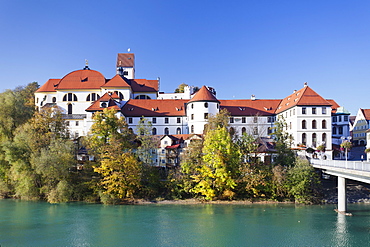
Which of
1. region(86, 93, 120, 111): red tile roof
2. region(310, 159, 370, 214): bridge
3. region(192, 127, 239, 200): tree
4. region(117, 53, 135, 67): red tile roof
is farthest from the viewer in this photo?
region(117, 53, 135, 67): red tile roof


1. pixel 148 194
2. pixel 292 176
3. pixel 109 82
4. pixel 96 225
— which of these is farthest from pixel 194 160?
pixel 109 82

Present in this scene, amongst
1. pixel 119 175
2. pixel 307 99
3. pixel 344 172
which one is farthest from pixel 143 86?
pixel 344 172

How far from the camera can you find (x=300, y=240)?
23875 mm

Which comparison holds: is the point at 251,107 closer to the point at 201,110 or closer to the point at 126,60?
the point at 201,110

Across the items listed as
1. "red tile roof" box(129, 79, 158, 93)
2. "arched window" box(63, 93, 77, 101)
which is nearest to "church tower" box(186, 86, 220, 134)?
"red tile roof" box(129, 79, 158, 93)

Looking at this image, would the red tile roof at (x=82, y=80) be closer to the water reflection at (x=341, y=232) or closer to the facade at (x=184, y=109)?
the facade at (x=184, y=109)

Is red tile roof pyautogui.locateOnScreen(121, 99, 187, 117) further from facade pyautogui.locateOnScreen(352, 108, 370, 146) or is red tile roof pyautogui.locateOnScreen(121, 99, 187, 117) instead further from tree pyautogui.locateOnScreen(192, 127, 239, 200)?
facade pyautogui.locateOnScreen(352, 108, 370, 146)

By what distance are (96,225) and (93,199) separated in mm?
10924

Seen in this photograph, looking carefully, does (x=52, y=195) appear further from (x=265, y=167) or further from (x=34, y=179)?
(x=265, y=167)

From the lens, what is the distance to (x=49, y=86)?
6412 cm

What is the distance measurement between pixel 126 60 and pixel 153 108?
35.6m

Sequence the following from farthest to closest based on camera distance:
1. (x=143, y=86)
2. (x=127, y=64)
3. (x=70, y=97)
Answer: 1. (x=127, y=64)
2. (x=143, y=86)
3. (x=70, y=97)

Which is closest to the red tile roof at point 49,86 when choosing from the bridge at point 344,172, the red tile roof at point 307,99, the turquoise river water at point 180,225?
the turquoise river water at point 180,225

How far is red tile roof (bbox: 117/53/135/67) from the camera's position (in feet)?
286
